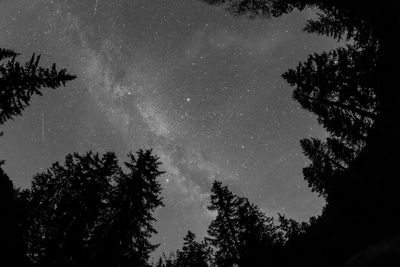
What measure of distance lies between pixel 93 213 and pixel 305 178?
14995 millimetres

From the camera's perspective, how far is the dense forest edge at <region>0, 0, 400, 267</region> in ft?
27.1

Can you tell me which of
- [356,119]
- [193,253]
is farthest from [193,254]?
[356,119]

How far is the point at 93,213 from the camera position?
17188mm

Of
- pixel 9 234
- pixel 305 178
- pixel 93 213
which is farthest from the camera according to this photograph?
pixel 305 178

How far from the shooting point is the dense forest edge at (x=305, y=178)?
8.27m

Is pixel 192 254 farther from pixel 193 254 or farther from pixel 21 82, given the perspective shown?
pixel 21 82

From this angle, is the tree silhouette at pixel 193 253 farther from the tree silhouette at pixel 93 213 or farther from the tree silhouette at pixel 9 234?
the tree silhouette at pixel 9 234

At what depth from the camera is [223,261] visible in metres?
21.0

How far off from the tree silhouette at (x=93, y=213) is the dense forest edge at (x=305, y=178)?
7 cm

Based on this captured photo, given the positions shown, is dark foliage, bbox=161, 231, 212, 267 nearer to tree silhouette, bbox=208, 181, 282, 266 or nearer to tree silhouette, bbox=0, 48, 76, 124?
tree silhouette, bbox=208, 181, 282, 266

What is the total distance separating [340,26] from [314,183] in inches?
469

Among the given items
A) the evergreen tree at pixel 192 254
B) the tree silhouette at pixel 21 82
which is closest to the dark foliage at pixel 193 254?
the evergreen tree at pixel 192 254

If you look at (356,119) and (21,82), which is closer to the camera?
(21,82)

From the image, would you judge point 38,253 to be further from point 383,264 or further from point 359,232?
point 383,264
